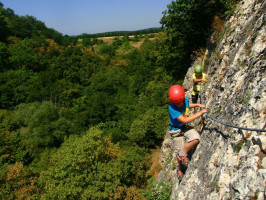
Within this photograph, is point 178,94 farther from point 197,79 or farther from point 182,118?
point 197,79

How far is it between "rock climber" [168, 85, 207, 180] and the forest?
14.4 ft

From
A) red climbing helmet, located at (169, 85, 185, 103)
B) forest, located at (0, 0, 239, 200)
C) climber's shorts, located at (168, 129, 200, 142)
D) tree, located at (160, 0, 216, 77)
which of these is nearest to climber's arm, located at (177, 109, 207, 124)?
red climbing helmet, located at (169, 85, 185, 103)

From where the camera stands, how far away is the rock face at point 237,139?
139 inches

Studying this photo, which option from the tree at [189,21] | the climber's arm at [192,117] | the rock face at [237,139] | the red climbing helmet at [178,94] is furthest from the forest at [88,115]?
the red climbing helmet at [178,94]

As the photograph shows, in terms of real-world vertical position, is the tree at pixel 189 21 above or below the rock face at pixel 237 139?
above

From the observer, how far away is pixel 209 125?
5.72 meters

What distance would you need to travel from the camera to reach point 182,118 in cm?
523

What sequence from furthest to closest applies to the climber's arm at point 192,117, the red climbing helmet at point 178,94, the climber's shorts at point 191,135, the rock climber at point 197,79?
the rock climber at point 197,79, the climber's shorts at point 191,135, the red climbing helmet at point 178,94, the climber's arm at point 192,117

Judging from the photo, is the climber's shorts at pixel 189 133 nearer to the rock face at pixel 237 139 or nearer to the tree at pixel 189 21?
the rock face at pixel 237 139

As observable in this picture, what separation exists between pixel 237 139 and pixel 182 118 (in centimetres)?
150

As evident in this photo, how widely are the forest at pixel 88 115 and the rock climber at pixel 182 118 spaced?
4.40 meters

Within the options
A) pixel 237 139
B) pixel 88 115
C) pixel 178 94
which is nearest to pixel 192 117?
pixel 178 94

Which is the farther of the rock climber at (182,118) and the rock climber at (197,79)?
the rock climber at (197,79)

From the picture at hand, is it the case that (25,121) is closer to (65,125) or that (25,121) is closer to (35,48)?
(65,125)
